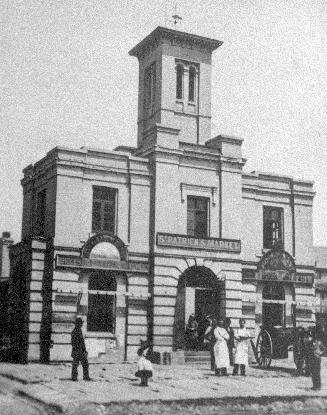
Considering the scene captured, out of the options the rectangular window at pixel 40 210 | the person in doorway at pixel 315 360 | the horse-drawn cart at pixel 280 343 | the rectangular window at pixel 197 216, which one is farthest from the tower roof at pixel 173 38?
the person in doorway at pixel 315 360

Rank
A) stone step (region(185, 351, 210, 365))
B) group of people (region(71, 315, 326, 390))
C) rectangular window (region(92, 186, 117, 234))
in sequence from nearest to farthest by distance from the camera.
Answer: group of people (region(71, 315, 326, 390)), stone step (region(185, 351, 210, 365)), rectangular window (region(92, 186, 117, 234))

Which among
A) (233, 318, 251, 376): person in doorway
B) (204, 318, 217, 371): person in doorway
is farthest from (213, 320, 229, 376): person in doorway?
(204, 318, 217, 371): person in doorway

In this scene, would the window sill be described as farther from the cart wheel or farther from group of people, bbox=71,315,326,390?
the cart wheel

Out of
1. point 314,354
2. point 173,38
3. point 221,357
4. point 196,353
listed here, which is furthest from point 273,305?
point 173,38

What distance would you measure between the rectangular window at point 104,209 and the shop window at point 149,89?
5574 millimetres

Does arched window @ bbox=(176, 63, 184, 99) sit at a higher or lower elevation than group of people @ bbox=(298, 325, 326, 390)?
higher

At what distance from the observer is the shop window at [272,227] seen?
92.9ft

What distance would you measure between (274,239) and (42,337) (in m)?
11.5

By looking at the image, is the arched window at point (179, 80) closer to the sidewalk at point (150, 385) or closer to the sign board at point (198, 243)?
the sign board at point (198, 243)

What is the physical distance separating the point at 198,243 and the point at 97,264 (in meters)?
4.36

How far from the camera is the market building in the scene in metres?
23.6

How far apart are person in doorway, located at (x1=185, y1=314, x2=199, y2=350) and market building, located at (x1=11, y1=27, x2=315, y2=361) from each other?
29 centimetres

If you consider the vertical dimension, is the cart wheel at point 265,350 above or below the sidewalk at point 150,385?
above

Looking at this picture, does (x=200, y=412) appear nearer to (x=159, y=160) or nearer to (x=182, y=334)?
(x=182, y=334)
